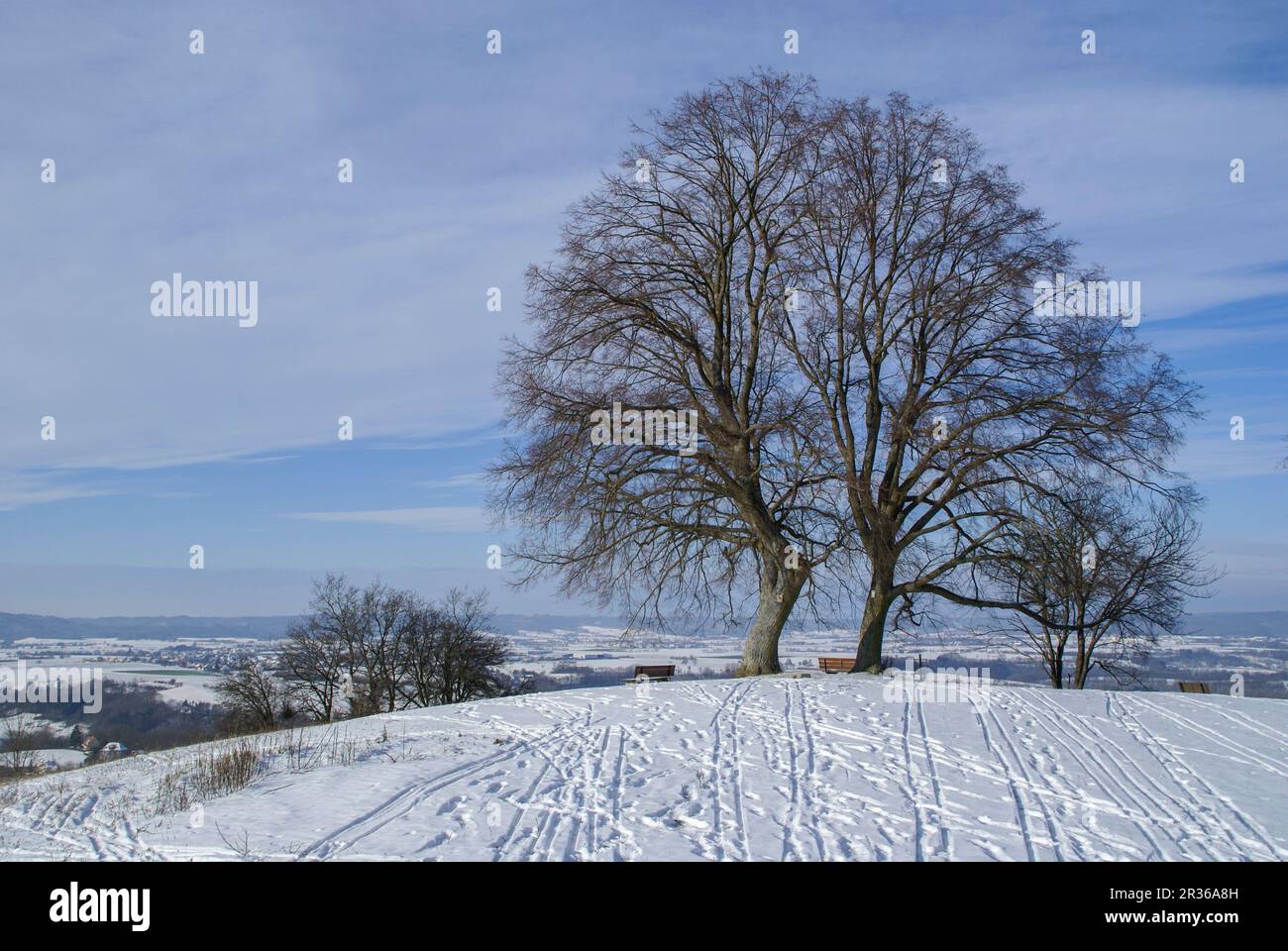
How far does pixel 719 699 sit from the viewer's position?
16.1 m

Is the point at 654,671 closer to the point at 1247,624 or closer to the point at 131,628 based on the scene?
the point at 1247,624

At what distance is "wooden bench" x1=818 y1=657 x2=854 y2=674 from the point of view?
21.5 metres

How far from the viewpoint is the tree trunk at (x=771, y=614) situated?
20.3 m

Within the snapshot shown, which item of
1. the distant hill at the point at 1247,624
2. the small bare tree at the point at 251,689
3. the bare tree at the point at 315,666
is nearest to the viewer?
the small bare tree at the point at 251,689

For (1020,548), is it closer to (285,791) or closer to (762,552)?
(762,552)

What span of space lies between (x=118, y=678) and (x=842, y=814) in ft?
146

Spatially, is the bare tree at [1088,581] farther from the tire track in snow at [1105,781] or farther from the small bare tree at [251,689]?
the small bare tree at [251,689]

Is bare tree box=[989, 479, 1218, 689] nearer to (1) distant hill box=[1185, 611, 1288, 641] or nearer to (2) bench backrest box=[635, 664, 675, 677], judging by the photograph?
(2) bench backrest box=[635, 664, 675, 677]

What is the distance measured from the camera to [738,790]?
33.8ft

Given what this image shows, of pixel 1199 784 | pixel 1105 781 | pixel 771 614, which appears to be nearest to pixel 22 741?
pixel 771 614

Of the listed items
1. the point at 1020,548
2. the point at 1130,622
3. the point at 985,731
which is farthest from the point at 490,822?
the point at 1130,622

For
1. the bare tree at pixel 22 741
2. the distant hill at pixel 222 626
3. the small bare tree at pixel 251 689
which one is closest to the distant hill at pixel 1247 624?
the distant hill at pixel 222 626

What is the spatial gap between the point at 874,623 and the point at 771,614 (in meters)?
2.34

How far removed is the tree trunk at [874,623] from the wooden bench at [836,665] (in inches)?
23.1
